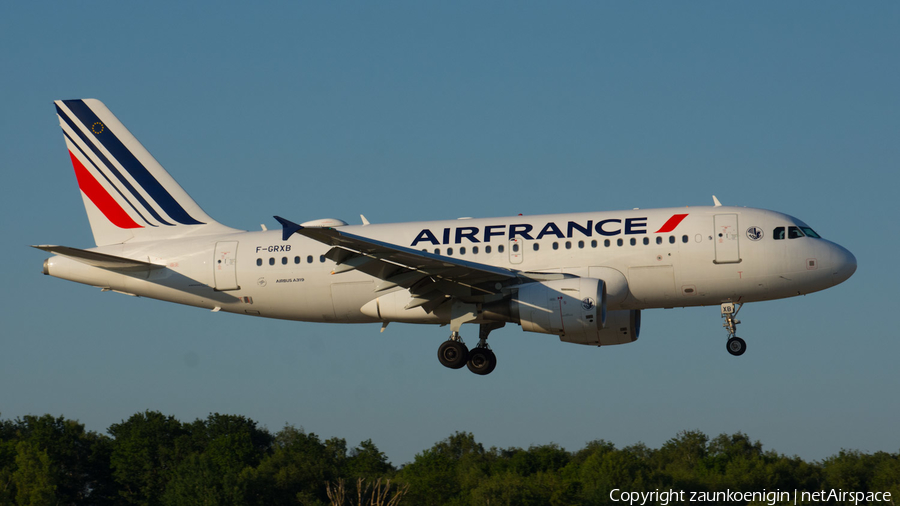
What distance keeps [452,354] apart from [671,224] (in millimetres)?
8956

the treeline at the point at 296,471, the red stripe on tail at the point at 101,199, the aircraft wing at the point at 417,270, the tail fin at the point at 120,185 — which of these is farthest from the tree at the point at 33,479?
the aircraft wing at the point at 417,270

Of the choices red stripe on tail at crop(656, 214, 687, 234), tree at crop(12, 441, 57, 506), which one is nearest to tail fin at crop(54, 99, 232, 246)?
red stripe on tail at crop(656, 214, 687, 234)

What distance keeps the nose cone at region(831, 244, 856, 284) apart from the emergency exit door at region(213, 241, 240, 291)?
69.9 ft

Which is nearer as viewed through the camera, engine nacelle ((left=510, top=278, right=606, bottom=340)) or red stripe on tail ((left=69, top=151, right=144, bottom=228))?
engine nacelle ((left=510, top=278, right=606, bottom=340))

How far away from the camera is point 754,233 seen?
34.4m

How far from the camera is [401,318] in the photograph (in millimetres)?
36719

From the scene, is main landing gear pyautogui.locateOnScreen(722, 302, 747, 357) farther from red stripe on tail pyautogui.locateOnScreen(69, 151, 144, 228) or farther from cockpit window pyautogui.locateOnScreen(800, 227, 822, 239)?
red stripe on tail pyautogui.locateOnScreen(69, 151, 144, 228)

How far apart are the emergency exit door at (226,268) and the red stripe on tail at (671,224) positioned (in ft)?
51.4

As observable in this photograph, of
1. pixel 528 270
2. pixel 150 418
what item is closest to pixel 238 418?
pixel 150 418

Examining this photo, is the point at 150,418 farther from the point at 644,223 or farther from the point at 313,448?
the point at 644,223

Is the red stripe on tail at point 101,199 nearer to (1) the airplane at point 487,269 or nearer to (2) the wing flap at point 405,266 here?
(1) the airplane at point 487,269

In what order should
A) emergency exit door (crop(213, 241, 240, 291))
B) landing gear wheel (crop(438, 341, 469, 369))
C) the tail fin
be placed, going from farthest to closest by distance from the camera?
the tail fin, emergency exit door (crop(213, 241, 240, 291)), landing gear wheel (crop(438, 341, 469, 369))

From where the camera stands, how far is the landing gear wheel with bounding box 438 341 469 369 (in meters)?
36.5

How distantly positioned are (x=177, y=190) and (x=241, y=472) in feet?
175
